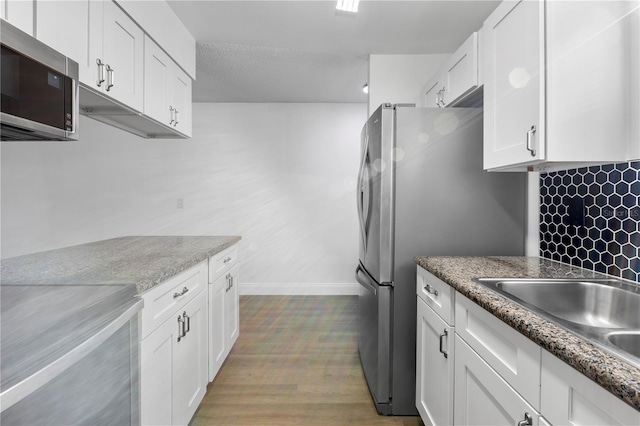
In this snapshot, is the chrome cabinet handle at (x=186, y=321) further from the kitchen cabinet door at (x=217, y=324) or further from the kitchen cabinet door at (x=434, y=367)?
the kitchen cabinet door at (x=434, y=367)

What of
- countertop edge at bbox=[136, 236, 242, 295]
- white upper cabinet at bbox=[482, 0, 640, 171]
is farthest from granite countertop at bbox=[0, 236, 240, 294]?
white upper cabinet at bbox=[482, 0, 640, 171]

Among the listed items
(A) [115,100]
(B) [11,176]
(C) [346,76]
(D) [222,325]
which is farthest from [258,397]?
(B) [11,176]

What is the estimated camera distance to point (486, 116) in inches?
62.9

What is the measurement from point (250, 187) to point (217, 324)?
2297 mm

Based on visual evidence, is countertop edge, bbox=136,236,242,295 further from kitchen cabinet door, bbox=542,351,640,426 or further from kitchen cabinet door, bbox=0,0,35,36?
kitchen cabinet door, bbox=542,351,640,426

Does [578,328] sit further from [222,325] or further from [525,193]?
[222,325]

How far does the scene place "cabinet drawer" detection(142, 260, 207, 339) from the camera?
47.9 inches

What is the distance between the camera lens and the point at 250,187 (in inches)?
164

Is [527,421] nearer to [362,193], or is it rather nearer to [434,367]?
[434,367]

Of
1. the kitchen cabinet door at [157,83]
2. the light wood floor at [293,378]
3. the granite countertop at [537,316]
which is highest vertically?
the kitchen cabinet door at [157,83]

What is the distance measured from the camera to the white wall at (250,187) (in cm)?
413

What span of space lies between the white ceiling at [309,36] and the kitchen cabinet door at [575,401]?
2.11m

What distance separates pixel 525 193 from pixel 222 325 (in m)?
1.99

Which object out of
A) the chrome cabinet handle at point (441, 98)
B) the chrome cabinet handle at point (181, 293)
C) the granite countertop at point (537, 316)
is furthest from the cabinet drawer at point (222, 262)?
the chrome cabinet handle at point (441, 98)
